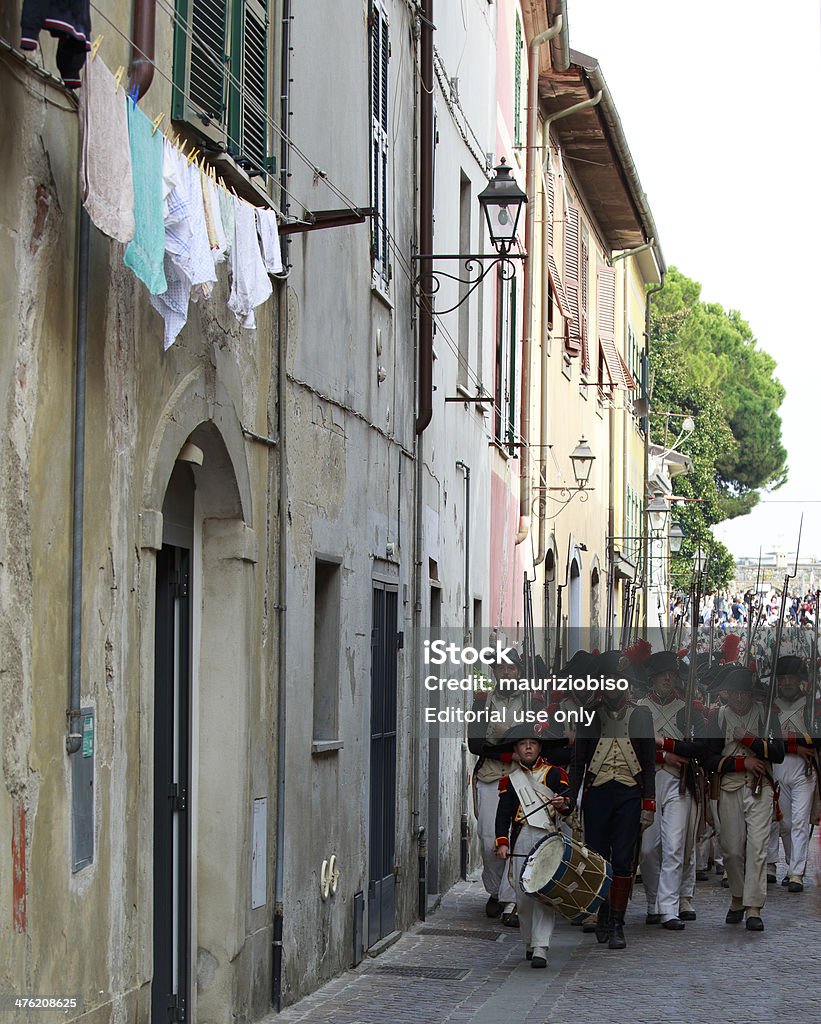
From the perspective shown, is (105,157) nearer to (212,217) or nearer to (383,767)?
(212,217)

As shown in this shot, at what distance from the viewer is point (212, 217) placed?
25.3ft

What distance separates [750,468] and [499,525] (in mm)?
59896

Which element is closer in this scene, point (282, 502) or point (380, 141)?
point (282, 502)

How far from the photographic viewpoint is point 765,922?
Answer: 14281 millimetres

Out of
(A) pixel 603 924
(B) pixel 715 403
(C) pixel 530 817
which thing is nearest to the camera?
(C) pixel 530 817

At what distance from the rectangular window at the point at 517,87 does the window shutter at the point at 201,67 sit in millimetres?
13543

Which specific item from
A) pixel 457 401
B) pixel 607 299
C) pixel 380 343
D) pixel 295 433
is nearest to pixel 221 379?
pixel 295 433

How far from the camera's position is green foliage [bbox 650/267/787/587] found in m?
63.6

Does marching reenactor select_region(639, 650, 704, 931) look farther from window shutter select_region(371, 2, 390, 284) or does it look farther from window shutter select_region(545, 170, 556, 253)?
window shutter select_region(545, 170, 556, 253)

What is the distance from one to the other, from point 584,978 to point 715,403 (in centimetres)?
5562

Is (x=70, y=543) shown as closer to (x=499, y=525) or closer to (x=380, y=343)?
(x=380, y=343)

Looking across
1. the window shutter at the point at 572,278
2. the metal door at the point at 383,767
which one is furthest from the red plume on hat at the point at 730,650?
the metal door at the point at 383,767

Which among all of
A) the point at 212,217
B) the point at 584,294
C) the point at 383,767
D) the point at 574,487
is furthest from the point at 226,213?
the point at 584,294

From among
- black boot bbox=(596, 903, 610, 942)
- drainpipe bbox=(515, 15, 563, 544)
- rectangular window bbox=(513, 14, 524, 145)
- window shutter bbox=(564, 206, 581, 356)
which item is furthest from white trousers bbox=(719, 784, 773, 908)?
window shutter bbox=(564, 206, 581, 356)
